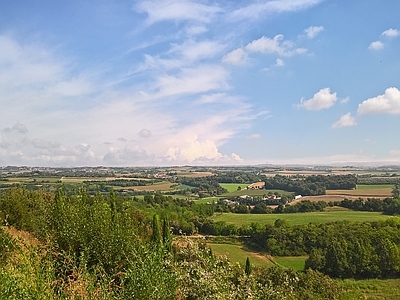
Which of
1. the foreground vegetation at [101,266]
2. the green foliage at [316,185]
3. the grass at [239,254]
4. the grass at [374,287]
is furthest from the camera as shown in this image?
the green foliage at [316,185]

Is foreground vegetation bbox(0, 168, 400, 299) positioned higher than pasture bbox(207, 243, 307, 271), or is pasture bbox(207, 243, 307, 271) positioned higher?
foreground vegetation bbox(0, 168, 400, 299)

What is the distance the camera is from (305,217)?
69.4 metres

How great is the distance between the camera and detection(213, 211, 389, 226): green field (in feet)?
211

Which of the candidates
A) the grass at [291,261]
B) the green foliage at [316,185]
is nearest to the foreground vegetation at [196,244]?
the grass at [291,261]

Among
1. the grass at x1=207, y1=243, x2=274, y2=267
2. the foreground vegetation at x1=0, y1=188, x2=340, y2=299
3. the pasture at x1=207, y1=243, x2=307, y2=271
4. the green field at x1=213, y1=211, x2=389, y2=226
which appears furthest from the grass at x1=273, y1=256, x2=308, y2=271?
the foreground vegetation at x1=0, y1=188, x2=340, y2=299

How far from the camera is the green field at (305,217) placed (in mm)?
64250

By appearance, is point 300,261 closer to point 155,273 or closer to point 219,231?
point 219,231

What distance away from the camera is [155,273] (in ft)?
33.5

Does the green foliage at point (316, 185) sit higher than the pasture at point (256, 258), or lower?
higher

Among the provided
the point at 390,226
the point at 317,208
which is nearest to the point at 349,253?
the point at 390,226

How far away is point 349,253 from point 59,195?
42075 millimetres

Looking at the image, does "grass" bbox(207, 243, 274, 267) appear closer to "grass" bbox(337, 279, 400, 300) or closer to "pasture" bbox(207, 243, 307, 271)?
"pasture" bbox(207, 243, 307, 271)

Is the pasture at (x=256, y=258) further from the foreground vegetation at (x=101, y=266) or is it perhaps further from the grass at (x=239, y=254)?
the foreground vegetation at (x=101, y=266)

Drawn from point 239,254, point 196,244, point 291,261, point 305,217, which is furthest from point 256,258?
point 196,244
